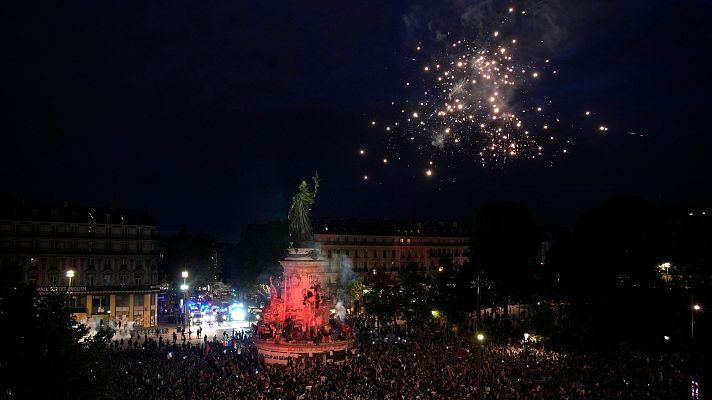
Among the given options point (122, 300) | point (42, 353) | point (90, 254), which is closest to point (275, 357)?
point (42, 353)

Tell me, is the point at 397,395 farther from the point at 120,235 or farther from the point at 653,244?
the point at 120,235

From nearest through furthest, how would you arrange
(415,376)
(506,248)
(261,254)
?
(415,376)
(506,248)
(261,254)

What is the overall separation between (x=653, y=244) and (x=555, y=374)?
24.4 meters

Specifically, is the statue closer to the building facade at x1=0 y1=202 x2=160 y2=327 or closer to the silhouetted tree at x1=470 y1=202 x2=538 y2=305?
the silhouetted tree at x1=470 y1=202 x2=538 y2=305

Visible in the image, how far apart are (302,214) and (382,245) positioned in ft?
181

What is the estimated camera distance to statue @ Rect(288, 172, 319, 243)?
163ft

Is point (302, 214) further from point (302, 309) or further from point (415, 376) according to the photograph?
point (415, 376)

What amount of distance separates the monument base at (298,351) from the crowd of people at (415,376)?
224cm

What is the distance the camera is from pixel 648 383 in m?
29.7

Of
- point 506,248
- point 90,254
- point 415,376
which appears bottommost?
point 415,376

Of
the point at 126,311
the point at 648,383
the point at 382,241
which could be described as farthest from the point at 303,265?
the point at 382,241

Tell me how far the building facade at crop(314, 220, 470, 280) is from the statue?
4448 centimetres

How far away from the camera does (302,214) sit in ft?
167

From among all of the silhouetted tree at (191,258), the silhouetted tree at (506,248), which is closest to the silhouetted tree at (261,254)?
the silhouetted tree at (191,258)
